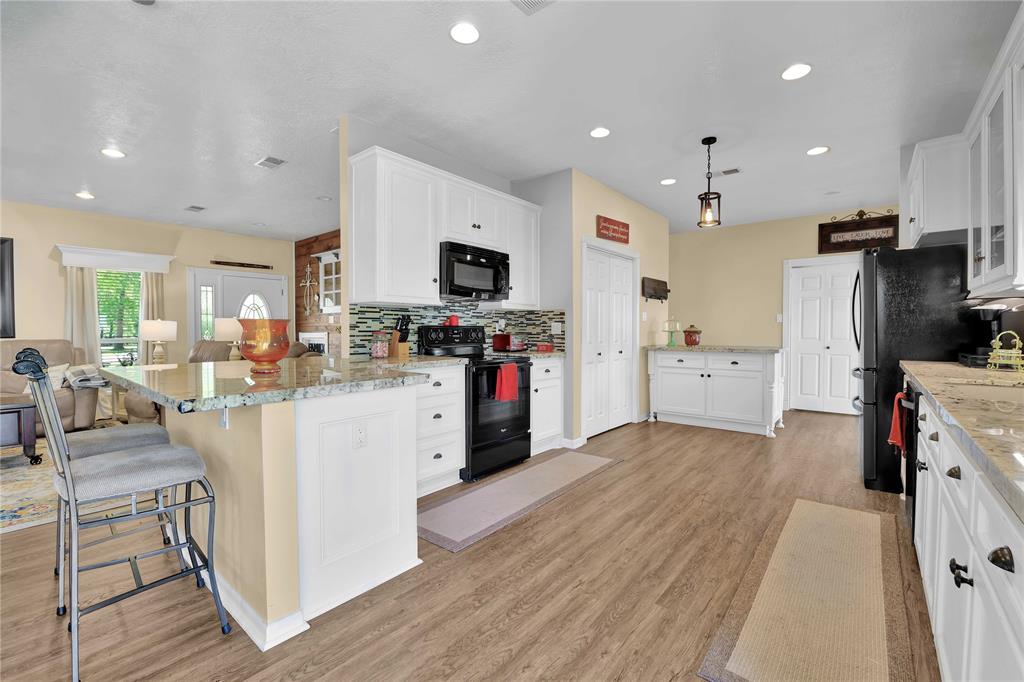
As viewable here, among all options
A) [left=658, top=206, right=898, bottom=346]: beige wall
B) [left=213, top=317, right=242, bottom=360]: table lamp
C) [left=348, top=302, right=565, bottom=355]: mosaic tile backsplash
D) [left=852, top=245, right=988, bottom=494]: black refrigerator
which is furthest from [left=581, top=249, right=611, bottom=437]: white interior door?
[left=213, top=317, right=242, bottom=360]: table lamp

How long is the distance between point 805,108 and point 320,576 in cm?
386

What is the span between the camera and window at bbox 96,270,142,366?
6.11m

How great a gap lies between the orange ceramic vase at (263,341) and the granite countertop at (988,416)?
1.99 metres

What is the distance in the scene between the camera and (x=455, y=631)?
1704mm

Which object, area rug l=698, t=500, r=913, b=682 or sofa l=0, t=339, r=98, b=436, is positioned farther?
sofa l=0, t=339, r=98, b=436

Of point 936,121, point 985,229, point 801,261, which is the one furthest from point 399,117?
point 801,261

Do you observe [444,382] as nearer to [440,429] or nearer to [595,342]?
[440,429]

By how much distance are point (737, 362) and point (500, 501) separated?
10.2 feet

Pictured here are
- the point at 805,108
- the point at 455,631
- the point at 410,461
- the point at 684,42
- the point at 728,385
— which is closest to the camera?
the point at 455,631

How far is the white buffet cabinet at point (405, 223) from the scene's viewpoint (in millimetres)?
3076

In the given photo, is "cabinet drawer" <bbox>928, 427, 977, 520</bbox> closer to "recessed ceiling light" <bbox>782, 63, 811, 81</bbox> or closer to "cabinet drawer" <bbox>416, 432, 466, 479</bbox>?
"recessed ceiling light" <bbox>782, 63, 811, 81</bbox>

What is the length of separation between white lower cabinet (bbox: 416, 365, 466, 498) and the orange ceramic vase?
45.7 inches

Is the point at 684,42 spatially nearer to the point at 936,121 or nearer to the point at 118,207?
the point at 936,121

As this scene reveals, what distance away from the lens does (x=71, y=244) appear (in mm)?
5684
